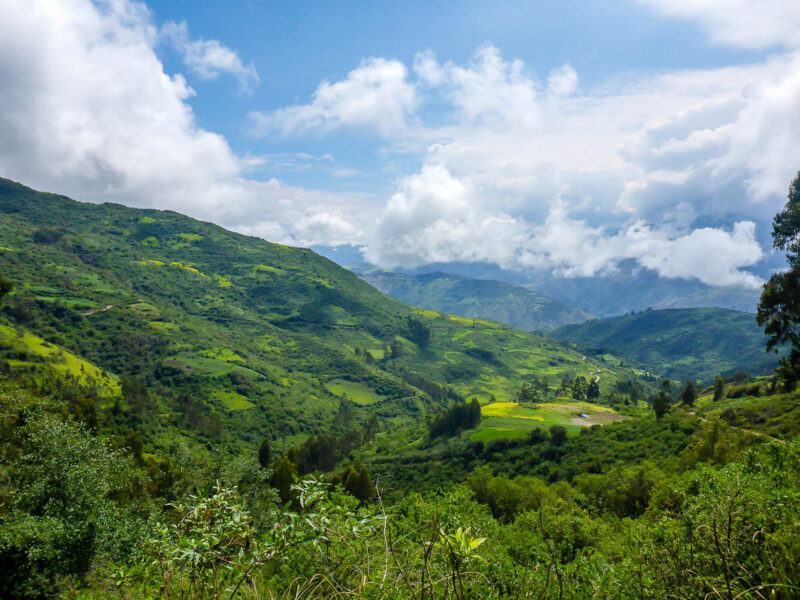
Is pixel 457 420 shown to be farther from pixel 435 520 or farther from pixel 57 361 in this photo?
pixel 57 361

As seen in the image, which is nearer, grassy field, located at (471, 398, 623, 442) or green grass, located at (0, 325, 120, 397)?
grassy field, located at (471, 398, 623, 442)

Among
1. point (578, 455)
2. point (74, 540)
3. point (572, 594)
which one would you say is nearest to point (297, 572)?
point (572, 594)

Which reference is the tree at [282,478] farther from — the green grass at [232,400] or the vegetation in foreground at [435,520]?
the green grass at [232,400]

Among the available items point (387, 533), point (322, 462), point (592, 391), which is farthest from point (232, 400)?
point (387, 533)

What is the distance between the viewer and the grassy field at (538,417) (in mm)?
117000

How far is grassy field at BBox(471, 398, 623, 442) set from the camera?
11700cm

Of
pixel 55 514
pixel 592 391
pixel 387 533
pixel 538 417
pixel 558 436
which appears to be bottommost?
pixel 538 417

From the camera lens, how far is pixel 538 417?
132375 millimetres

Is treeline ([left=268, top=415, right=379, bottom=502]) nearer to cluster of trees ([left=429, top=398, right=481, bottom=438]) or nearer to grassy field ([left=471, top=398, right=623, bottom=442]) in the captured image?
cluster of trees ([left=429, top=398, right=481, bottom=438])

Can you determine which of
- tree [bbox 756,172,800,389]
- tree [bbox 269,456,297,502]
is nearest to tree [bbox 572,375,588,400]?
tree [bbox 269,456,297,502]

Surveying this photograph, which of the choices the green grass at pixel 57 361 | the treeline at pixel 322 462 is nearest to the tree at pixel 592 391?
the treeline at pixel 322 462

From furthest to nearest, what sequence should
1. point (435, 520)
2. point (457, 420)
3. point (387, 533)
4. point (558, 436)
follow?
1. point (457, 420)
2. point (558, 436)
3. point (387, 533)
4. point (435, 520)

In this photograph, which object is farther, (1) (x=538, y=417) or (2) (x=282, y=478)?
(1) (x=538, y=417)

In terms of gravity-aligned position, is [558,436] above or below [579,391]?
below
